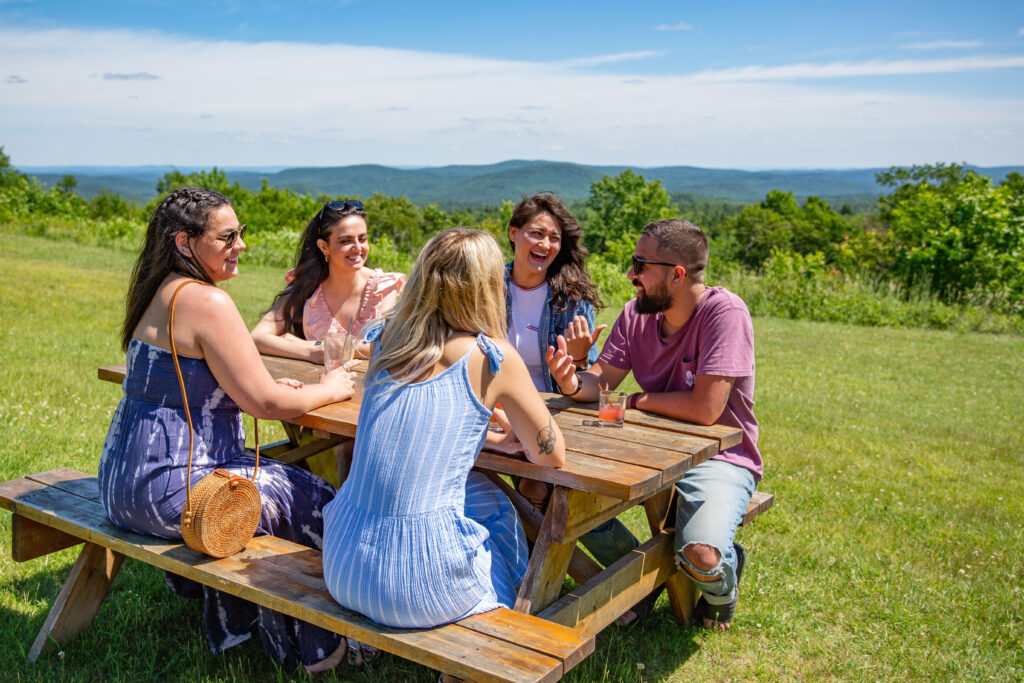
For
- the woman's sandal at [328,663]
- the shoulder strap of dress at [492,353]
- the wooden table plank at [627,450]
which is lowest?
the woman's sandal at [328,663]

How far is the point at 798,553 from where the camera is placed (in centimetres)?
444

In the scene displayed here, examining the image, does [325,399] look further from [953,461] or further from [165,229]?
[953,461]

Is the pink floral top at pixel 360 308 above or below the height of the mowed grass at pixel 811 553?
above

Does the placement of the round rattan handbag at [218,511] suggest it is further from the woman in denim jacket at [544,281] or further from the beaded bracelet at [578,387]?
the woman in denim jacket at [544,281]

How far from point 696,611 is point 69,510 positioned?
265 cm

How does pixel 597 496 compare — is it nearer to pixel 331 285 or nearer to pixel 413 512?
pixel 413 512

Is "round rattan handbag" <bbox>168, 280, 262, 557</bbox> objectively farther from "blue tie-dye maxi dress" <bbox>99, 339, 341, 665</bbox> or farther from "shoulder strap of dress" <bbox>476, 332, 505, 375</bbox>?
"shoulder strap of dress" <bbox>476, 332, 505, 375</bbox>

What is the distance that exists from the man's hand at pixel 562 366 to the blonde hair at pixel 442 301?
92cm

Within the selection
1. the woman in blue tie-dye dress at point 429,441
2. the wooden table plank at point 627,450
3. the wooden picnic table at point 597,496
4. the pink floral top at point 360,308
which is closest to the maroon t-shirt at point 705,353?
the wooden picnic table at point 597,496

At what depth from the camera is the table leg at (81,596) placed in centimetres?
314

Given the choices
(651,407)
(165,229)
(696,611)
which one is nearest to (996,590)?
(696,611)

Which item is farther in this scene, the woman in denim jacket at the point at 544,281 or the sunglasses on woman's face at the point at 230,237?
the woman in denim jacket at the point at 544,281

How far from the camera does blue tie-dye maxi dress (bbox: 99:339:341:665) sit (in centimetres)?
285

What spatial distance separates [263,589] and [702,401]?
1.80 metres
